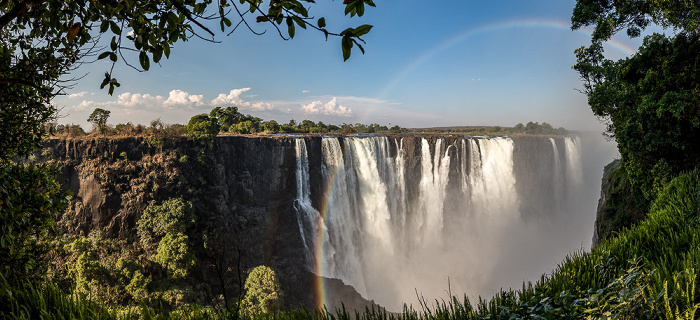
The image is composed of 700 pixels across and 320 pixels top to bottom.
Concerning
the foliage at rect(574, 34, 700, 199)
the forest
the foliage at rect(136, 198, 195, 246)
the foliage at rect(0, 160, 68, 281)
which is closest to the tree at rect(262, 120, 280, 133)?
the foliage at rect(136, 198, 195, 246)

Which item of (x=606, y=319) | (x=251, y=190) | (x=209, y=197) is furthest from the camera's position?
(x=251, y=190)

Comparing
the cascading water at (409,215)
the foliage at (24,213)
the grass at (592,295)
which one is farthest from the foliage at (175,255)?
the grass at (592,295)

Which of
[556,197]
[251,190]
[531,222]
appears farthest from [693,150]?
[556,197]

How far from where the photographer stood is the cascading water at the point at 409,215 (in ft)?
90.5

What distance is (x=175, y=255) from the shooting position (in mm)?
18859

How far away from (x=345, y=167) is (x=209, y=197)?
10875 mm

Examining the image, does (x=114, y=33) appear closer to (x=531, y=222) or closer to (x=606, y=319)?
(x=606, y=319)

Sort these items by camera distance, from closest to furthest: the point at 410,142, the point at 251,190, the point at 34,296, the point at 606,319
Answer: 1. the point at 606,319
2. the point at 34,296
3. the point at 251,190
4. the point at 410,142

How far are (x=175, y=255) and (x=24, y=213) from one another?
58.5ft

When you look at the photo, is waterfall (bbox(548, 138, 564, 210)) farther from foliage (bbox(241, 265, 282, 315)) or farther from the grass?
the grass

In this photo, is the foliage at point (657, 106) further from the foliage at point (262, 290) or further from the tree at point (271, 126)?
the tree at point (271, 126)

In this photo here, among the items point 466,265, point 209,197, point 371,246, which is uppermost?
point 209,197

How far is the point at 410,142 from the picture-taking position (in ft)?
93.2

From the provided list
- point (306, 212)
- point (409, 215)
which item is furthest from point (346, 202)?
point (409, 215)
